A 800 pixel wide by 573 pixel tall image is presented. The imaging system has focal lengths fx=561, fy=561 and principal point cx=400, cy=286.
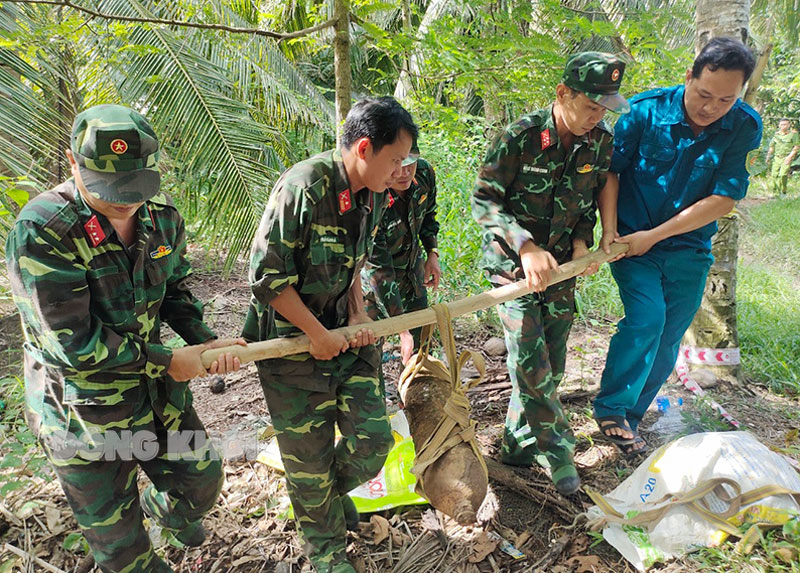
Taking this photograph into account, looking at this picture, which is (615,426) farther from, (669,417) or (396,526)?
(396,526)


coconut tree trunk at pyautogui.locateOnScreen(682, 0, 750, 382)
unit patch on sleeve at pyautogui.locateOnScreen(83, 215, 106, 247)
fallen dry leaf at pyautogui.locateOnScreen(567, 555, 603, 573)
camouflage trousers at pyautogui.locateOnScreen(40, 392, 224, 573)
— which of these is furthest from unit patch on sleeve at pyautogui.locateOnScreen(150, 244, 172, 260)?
coconut tree trunk at pyautogui.locateOnScreen(682, 0, 750, 382)

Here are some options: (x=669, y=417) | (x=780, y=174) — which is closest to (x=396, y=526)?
(x=669, y=417)

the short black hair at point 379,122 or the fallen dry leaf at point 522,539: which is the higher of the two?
the short black hair at point 379,122

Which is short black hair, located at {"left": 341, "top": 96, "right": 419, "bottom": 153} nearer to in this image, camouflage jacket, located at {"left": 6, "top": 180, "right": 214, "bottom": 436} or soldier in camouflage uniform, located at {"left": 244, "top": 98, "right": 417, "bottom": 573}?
soldier in camouflage uniform, located at {"left": 244, "top": 98, "right": 417, "bottom": 573}

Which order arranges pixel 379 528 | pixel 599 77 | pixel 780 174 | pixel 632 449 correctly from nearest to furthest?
1. pixel 599 77
2. pixel 379 528
3. pixel 632 449
4. pixel 780 174

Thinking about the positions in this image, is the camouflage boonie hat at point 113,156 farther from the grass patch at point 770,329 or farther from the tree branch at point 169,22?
the grass patch at point 770,329

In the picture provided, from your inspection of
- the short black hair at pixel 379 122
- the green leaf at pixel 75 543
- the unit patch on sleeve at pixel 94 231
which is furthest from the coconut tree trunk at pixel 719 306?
the green leaf at pixel 75 543

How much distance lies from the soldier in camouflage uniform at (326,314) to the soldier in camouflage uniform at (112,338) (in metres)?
0.31

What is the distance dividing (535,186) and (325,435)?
5.11ft

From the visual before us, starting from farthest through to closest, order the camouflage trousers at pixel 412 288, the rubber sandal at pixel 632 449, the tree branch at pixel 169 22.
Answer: the camouflage trousers at pixel 412 288 → the rubber sandal at pixel 632 449 → the tree branch at pixel 169 22

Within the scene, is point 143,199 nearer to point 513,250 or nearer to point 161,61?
point 513,250

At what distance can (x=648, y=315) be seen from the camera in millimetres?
2998

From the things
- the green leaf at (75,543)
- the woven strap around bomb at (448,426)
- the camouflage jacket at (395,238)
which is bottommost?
the green leaf at (75,543)

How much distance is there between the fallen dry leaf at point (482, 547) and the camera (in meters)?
2.52
